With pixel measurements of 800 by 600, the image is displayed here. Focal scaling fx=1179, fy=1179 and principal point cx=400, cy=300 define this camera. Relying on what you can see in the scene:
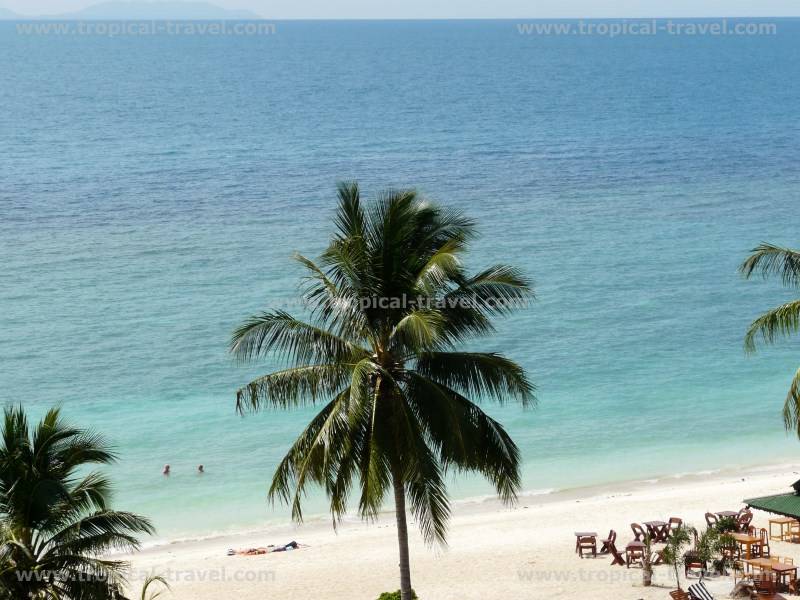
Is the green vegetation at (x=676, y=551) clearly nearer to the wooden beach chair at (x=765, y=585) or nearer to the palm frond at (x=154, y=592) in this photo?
the wooden beach chair at (x=765, y=585)

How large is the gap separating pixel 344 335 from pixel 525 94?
11525 cm

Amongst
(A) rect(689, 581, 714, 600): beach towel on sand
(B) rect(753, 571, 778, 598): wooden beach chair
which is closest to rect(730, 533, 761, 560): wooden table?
(B) rect(753, 571, 778, 598): wooden beach chair

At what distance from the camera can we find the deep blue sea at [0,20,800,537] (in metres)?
37.7

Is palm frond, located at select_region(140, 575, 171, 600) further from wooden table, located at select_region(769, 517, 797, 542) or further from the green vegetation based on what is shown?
A: wooden table, located at select_region(769, 517, 797, 542)

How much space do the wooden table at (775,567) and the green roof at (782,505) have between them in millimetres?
915

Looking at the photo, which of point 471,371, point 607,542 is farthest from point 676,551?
point 471,371

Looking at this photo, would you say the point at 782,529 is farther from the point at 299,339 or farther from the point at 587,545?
the point at 299,339

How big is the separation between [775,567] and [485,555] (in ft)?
22.5

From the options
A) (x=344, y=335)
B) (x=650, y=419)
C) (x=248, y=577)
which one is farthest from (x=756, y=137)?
(x=344, y=335)

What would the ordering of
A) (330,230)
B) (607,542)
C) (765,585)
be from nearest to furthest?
(765,585)
(607,542)
(330,230)

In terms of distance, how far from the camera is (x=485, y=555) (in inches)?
1033

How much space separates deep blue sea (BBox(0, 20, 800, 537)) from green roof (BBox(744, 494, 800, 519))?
1183 centimetres

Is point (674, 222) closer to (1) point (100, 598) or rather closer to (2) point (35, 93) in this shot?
(1) point (100, 598)

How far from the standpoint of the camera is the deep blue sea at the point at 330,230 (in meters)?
37.7
